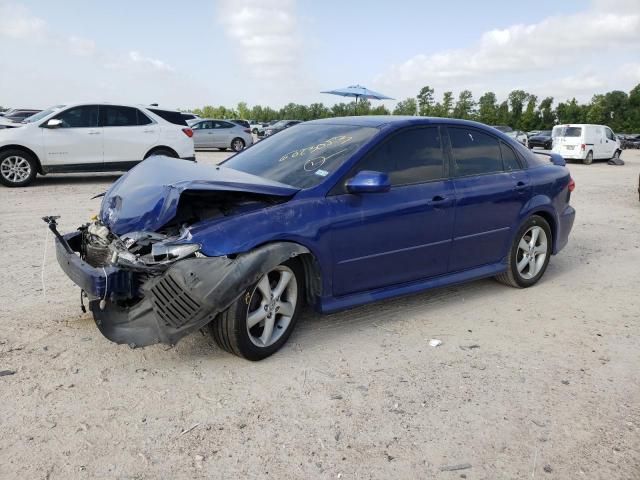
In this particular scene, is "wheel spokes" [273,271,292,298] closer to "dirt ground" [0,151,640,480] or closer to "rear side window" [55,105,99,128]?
"dirt ground" [0,151,640,480]

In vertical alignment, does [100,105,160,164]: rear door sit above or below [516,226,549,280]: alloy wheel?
→ above

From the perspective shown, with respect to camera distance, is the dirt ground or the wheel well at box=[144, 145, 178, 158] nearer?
the dirt ground

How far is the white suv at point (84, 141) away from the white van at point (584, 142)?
17.6 m

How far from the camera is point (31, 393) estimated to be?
3055 millimetres

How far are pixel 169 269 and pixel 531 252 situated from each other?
3.63 m

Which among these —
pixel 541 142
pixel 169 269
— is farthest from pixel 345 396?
pixel 541 142

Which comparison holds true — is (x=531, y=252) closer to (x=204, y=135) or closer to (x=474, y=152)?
(x=474, y=152)

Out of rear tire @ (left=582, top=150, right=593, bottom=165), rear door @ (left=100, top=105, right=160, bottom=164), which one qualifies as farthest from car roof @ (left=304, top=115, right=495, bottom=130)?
rear tire @ (left=582, top=150, right=593, bottom=165)

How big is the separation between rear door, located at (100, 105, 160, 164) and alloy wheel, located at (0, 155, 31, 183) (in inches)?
56.9

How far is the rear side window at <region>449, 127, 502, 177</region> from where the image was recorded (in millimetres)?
4680

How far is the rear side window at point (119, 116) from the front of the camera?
10977 millimetres

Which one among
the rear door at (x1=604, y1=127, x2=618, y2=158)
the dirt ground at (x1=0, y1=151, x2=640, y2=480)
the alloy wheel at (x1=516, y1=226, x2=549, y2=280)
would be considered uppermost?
the rear door at (x1=604, y1=127, x2=618, y2=158)

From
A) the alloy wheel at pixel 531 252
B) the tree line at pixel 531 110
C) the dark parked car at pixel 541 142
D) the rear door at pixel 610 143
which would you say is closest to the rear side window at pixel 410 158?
the alloy wheel at pixel 531 252

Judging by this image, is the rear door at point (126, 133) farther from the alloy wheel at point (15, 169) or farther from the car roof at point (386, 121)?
the car roof at point (386, 121)
